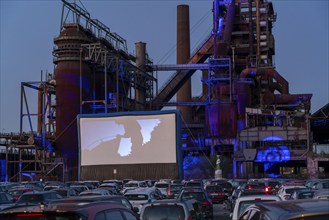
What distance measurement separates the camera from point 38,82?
7775 cm

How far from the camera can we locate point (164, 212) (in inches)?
559

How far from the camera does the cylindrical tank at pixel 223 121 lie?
82.3 m

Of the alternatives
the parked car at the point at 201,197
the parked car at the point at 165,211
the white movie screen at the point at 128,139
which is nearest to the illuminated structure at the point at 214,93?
the white movie screen at the point at 128,139

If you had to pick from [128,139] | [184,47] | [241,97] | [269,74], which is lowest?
[128,139]

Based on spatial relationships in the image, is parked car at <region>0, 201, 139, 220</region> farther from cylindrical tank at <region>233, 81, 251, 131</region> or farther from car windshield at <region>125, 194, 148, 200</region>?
cylindrical tank at <region>233, 81, 251, 131</region>

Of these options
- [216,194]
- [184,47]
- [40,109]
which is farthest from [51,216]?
[184,47]

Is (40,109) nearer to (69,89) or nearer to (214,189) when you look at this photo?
(69,89)

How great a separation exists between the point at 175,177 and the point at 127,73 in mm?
25678

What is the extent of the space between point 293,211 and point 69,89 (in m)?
71.8

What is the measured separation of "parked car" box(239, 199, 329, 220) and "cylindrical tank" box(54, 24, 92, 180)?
69.8 metres

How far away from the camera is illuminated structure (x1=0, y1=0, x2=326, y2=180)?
7638 centimetres

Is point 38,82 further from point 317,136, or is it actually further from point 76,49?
point 317,136

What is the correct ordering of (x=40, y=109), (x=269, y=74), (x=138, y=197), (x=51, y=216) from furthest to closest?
(x=269, y=74), (x=40, y=109), (x=138, y=197), (x=51, y=216)

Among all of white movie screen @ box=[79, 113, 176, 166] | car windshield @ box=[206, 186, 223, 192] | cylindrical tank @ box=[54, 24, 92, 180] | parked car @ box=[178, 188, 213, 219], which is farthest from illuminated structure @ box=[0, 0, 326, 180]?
parked car @ box=[178, 188, 213, 219]
